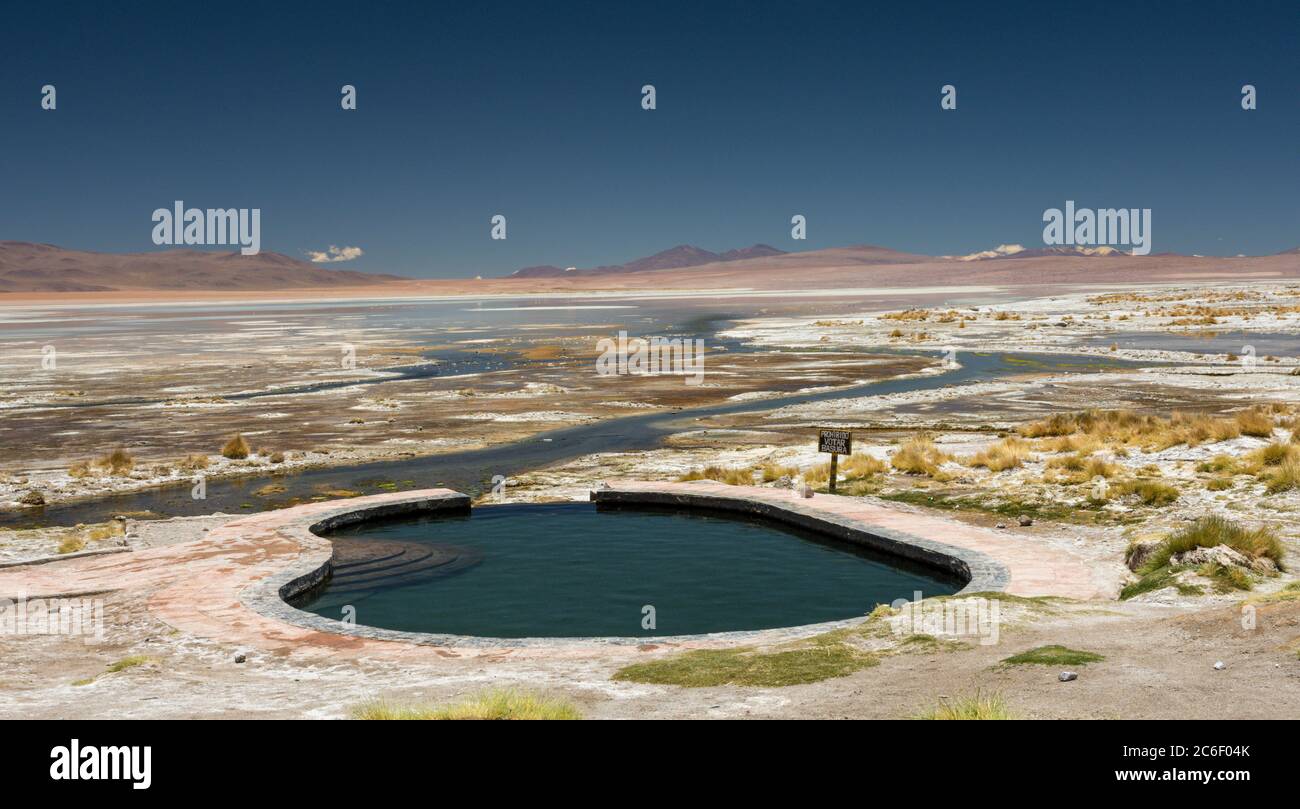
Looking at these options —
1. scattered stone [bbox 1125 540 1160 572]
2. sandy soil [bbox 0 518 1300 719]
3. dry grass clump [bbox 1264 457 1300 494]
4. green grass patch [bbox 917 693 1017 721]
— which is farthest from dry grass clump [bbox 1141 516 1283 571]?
green grass patch [bbox 917 693 1017 721]

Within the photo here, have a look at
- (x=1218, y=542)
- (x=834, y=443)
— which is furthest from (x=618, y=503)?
(x=1218, y=542)

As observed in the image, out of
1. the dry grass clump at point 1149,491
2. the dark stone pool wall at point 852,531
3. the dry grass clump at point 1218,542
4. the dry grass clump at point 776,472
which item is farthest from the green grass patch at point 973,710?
the dry grass clump at point 776,472

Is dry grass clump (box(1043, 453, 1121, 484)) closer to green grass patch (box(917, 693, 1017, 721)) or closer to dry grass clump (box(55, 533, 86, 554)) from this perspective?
green grass patch (box(917, 693, 1017, 721))

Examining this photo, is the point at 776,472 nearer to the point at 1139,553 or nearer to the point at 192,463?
the point at 1139,553

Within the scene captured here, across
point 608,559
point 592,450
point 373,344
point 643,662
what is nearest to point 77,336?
point 373,344

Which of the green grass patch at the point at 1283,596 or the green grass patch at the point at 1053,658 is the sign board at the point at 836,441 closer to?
the green grass patch at the point at 1283,596
